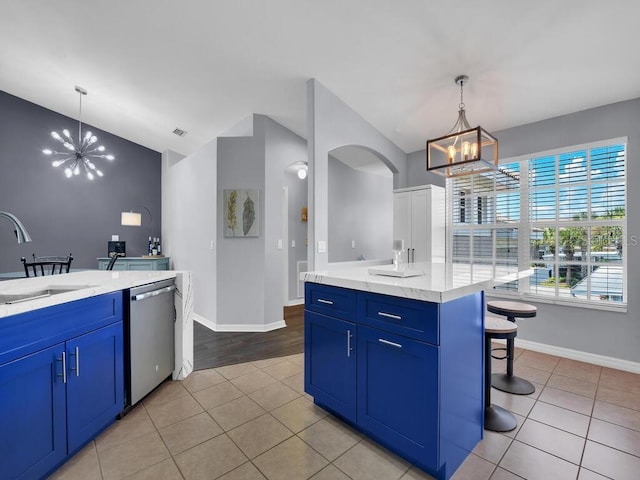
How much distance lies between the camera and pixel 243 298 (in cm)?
414

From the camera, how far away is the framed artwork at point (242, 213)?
414 centimetres

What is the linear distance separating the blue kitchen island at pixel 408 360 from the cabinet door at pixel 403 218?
2.10 meters

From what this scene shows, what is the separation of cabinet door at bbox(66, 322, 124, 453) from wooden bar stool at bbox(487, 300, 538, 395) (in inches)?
111

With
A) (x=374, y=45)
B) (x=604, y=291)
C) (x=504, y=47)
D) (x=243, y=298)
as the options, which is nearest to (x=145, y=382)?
(x=243, y=298)

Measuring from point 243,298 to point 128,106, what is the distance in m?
3.33

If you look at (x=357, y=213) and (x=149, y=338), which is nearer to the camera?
(x=149, y=338)

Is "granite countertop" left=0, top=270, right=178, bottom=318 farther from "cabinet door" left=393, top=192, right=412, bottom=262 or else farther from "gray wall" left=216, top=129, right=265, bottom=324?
"cabinet door" left=393, top=192, right=412, bottom=262

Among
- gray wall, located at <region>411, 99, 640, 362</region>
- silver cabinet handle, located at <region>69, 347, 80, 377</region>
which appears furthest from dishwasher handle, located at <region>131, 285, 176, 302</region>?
gray wall, located at <region>411, 99, 640, 362</region>

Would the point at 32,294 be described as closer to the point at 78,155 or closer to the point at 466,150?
the point at 466,150

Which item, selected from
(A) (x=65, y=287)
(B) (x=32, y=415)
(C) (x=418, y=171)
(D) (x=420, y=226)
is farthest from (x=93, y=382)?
(C) (x=418, y=171)

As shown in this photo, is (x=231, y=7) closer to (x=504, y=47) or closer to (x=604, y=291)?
(x=504, y=47)

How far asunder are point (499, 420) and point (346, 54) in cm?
305

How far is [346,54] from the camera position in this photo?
8.50 feet

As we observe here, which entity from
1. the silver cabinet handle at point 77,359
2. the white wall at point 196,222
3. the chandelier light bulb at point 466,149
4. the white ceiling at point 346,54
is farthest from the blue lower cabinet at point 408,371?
the white wall at point 196,222
